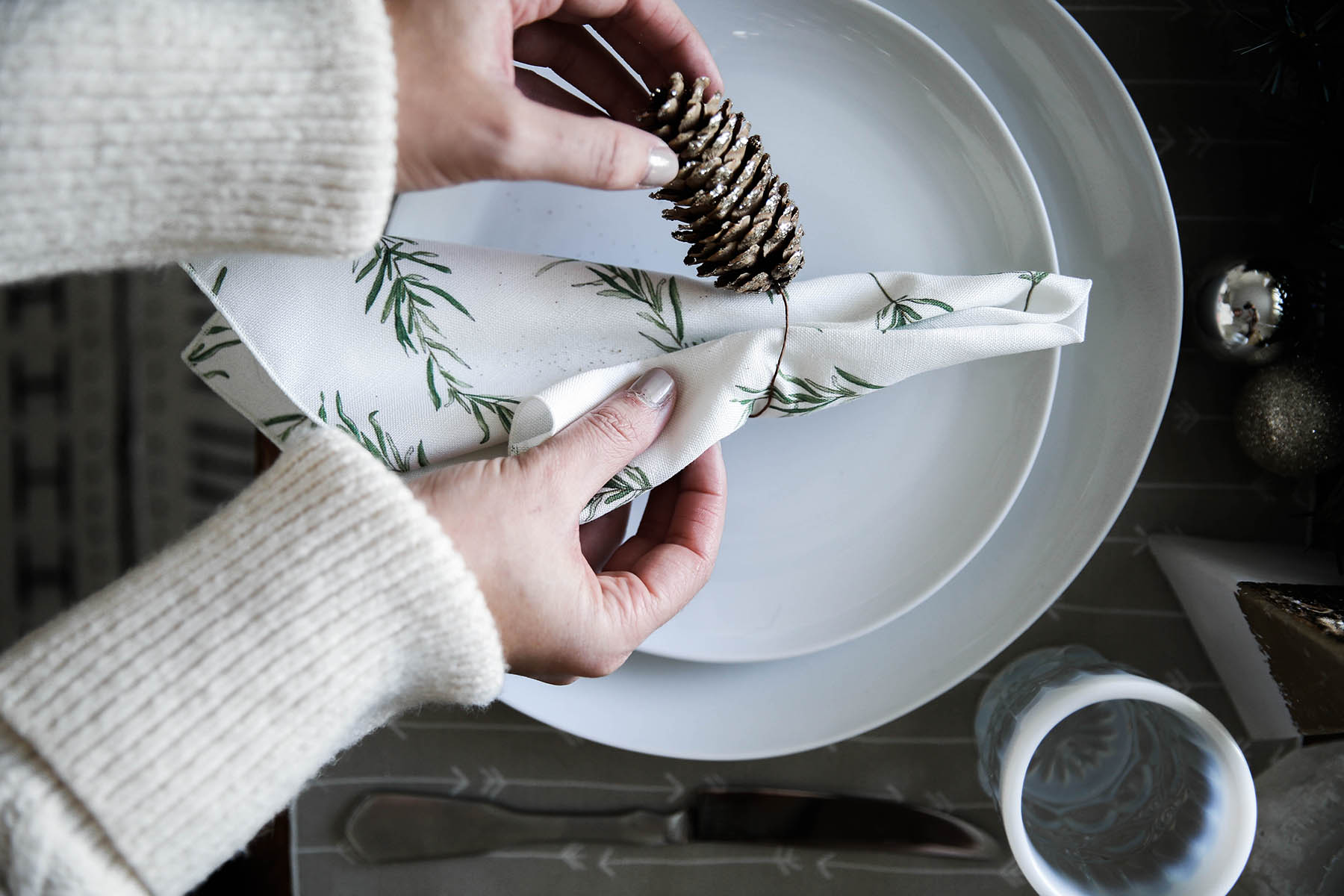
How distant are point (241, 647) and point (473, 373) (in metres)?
0.16

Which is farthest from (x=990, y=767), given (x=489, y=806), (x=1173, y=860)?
(x=489, y=806)

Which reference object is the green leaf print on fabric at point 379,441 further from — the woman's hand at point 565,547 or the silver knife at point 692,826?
the silver knife at point 692,826

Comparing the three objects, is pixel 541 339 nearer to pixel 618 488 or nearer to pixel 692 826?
pixel 618 488

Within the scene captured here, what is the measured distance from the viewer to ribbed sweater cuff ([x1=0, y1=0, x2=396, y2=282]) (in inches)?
12.0

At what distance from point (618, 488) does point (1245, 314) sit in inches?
14.7

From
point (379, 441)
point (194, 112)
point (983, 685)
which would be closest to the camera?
point (194, 112)

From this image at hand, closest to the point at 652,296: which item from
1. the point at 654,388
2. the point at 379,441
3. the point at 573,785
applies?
the point at 654,388

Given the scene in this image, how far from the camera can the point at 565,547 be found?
1.24 ft

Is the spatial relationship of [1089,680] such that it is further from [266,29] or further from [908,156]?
[266,29]

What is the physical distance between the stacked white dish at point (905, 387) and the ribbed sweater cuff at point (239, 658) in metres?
0.16

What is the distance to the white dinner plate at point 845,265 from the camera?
0.46 meters

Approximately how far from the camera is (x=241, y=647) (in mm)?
326

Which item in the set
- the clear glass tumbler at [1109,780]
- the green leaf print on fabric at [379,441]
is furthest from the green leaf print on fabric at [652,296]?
the clear glass tumbler at [1109,780]

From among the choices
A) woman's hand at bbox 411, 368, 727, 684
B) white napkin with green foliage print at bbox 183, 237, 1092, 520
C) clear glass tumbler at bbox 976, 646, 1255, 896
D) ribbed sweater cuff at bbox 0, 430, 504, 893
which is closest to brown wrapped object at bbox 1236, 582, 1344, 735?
clear glass tumbler at bbox 976, 646, 1255, 896
